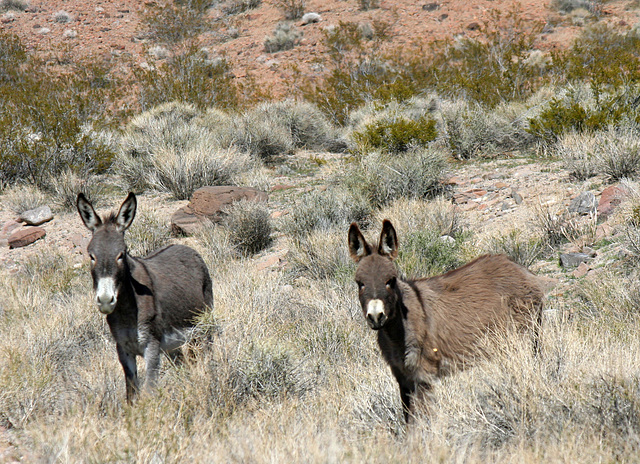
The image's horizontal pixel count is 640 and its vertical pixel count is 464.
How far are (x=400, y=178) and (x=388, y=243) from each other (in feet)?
23.8

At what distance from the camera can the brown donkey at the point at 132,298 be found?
459 centimetres

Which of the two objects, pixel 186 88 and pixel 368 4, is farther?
pixel 368 4

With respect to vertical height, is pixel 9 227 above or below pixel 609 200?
below

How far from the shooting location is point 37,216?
1273 centimetres

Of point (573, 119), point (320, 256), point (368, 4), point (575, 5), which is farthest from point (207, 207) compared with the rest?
point (575, 5)

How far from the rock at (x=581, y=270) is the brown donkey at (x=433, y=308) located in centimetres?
216

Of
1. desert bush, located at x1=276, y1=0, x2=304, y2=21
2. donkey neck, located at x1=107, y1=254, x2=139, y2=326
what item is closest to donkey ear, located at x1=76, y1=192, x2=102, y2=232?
donkey neck, located at x1=107, y1=254, x2=139, y2=326

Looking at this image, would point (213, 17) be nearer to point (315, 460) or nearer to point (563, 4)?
point (563, 4)

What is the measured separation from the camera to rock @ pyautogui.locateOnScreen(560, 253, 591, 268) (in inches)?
282

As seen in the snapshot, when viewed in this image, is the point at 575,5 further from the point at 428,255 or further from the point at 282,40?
the point at 428,255

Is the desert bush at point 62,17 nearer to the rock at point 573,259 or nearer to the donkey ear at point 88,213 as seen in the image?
the donkey ear at point 88,213

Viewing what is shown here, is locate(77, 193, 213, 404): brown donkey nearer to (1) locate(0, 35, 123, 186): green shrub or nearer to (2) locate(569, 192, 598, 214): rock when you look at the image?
(2) locate(569, 192, 598, 214): rock

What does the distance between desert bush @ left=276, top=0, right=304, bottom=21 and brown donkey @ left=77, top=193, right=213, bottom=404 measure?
4157 cm

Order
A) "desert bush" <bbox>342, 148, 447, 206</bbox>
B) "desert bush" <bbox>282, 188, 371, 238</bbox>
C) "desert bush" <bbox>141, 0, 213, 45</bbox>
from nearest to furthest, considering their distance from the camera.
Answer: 1. "desert bush" <bbox>282, 188, 371, 238</bbox>
2. "desert bush" <bbox>342, 148, 447, 206</bbox>
3. "desert bush" <bbox>141, 0, 213, 45</bbox>
